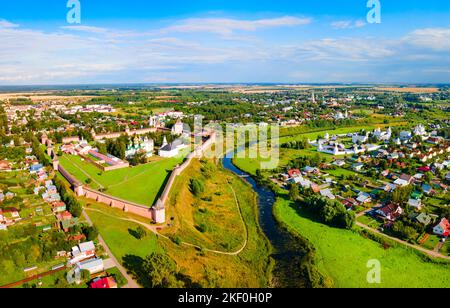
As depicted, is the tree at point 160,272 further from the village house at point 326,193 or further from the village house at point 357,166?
the village house at point 357,166

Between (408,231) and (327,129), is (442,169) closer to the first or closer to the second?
(408,231)

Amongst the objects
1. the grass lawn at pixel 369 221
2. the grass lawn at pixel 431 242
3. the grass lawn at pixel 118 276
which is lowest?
the grass lawn at pixel 431 242

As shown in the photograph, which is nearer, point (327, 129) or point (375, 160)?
point (375, 160)

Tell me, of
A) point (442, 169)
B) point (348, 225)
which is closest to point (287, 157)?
point (442, 169)

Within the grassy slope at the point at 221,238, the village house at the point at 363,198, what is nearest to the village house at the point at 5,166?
the grassy slope at the point at 221,238

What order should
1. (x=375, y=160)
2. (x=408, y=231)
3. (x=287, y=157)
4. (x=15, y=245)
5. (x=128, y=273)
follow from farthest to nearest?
1. (x=287, y=157)
2. (x=375, y=160)
3. (x=408, y=231)
4. (x=15, y=245)
5. (x=128, y=273)

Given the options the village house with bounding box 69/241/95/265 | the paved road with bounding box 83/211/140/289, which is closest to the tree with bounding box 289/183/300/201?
the paved road with bounding box 83/211/140/289

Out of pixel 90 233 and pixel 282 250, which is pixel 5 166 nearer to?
pixel 90 233
